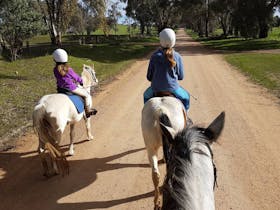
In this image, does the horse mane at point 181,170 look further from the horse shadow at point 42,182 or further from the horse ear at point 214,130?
the horse shadow at point 42,182

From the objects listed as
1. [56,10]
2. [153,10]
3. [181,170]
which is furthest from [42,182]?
[153,10]

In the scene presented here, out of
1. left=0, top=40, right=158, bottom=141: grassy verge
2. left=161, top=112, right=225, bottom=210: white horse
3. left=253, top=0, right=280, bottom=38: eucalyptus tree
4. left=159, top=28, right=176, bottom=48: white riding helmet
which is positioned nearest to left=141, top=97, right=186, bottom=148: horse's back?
left=159, top=28, right=176, bottom=48: white riding helmet

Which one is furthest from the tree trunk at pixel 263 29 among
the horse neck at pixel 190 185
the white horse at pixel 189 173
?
the horse neck at pixel 190 185

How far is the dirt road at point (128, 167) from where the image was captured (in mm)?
5031

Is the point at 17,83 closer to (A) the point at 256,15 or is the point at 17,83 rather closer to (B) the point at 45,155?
(B) the point at 45,155

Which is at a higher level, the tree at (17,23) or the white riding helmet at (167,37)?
the tree at (17,23)

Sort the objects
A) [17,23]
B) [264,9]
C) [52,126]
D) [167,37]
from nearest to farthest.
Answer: [167,37]
[52,126]
[17,23]
[264,9]

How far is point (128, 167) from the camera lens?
6191 mm

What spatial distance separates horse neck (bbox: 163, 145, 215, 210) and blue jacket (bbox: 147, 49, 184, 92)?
3161mm

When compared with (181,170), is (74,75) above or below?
above

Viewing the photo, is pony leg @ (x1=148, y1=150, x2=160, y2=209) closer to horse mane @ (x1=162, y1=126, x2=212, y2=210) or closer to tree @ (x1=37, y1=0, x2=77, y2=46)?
horse mane @ (x1=162, y1=126, x2=212, y2=210)

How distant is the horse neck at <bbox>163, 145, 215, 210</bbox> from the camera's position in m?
1.92

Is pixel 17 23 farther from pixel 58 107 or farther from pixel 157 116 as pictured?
pixel 157 116

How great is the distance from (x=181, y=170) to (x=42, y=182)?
4435mm
